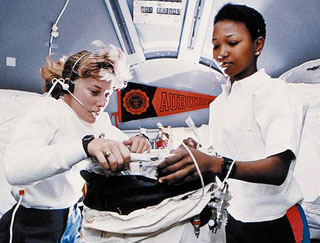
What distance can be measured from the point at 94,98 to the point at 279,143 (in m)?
0.75

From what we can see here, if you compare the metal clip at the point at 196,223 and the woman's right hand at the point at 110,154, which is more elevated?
the woman's right hand at the point at 110,154

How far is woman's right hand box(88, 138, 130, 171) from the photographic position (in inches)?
24.4

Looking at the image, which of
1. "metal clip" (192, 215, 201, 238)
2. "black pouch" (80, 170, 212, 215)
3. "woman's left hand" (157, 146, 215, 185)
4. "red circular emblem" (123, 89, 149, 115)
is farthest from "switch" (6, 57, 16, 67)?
"metal clip" (192, 215, 201, 238)

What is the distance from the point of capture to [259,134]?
2.84 ft

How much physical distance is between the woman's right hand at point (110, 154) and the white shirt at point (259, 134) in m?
0.36

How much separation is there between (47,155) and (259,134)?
0.69m

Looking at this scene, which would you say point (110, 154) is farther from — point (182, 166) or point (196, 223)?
point (196, 223)

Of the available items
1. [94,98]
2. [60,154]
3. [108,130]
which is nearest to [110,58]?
[94,98]

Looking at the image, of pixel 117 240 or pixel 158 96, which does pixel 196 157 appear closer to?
pixel 117 240

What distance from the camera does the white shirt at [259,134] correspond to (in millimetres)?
755

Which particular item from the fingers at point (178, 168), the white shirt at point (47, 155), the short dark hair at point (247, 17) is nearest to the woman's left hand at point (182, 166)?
the fingers at point (178, 168)

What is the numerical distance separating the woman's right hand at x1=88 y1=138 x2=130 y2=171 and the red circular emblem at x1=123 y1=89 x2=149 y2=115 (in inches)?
68.6

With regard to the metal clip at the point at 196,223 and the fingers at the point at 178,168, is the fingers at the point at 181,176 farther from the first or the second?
the metal clip at the point at 196,223

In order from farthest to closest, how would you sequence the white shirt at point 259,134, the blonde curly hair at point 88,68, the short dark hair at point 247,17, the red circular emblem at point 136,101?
the red circular emblem at point 136,101
the blonde curly hair at point 88,68
the short dark hair at point 247,17
the white shirt at point 259,134
